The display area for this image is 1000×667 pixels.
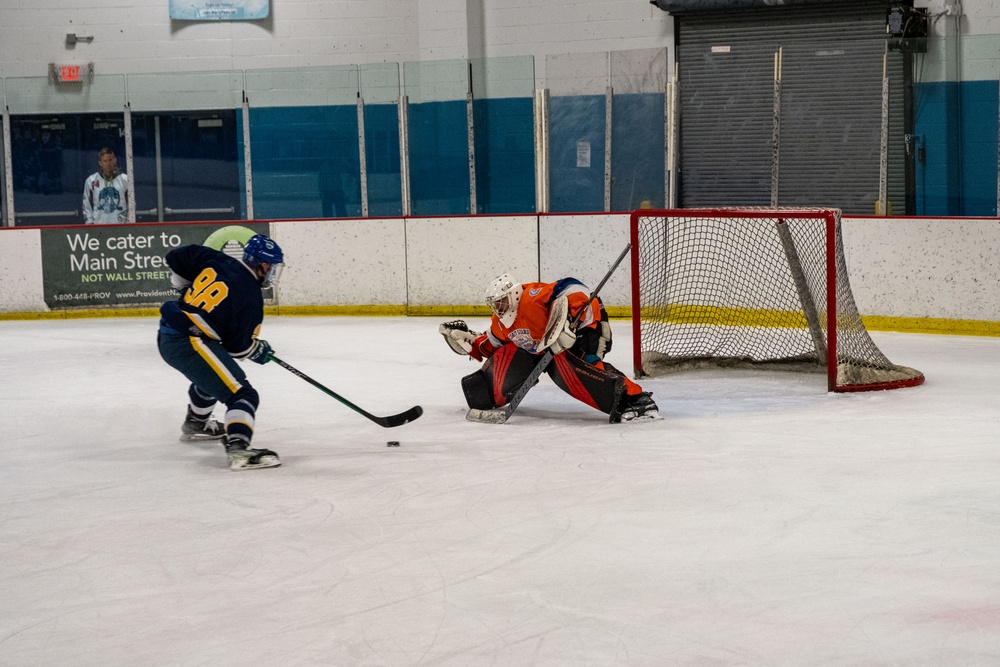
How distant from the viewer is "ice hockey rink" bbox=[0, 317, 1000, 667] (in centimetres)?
268

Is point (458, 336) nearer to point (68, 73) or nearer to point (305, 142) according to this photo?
point (305, 142)

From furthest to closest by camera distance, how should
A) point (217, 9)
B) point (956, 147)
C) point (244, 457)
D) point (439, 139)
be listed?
point (217, 9)
point (439, 139)
point (956, 147)
point (244, 457)

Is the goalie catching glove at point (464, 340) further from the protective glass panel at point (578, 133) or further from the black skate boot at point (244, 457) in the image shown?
the protective glass panel at point (578, 133)

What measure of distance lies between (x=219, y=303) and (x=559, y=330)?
1.43 meters

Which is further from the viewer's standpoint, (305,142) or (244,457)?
(305,142)

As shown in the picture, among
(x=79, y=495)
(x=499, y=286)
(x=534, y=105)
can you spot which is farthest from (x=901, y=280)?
(x=79, y=495)

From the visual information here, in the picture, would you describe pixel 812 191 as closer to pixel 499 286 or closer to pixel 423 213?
pixel 423 213

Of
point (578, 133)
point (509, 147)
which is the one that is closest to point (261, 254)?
point (509, 147)

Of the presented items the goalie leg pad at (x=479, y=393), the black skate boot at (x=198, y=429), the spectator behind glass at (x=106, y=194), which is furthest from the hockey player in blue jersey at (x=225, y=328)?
the spectator behind glass at (x=106, y=194)

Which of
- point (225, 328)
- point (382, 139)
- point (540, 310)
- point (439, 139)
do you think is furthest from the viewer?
point (382, 139)

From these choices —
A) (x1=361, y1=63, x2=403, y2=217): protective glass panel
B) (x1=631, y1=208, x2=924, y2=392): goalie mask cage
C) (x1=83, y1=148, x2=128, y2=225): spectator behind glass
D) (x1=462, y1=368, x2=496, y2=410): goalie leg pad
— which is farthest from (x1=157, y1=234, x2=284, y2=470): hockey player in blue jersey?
(x1=83, y1=148, x2=128, y2=225): spectator behind glass

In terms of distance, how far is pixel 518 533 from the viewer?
3535 millimetres

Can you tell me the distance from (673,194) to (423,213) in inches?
78.3

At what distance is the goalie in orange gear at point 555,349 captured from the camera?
5.12 metres
